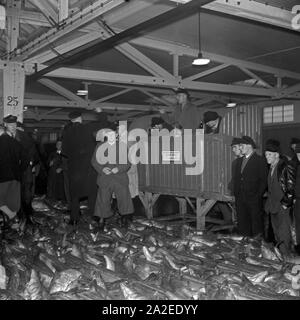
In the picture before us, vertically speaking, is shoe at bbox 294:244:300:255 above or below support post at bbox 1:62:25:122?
below

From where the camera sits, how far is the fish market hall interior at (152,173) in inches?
169

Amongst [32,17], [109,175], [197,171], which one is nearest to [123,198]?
[109,175]

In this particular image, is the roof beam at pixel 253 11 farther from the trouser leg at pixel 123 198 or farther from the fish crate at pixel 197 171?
the trouser leg at pixel 123 198

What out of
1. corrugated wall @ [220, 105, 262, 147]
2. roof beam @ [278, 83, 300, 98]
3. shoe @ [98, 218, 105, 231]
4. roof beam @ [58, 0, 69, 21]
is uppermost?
roof beam @ [58, 0, 69, 21]

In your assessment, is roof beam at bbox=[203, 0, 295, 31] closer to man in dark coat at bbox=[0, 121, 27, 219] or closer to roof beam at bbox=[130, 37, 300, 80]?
man in dark coat at bbox=[0, 121, 27, 219]

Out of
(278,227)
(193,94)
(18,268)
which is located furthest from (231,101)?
(18,268)

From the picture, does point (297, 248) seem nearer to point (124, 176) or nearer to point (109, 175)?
point (124, 176)

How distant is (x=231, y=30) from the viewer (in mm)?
7719

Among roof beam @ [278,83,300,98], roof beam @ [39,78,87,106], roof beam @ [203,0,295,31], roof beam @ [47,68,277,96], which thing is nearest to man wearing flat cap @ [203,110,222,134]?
roof beam @ [203,0,295,31]

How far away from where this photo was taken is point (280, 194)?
5.26 metres

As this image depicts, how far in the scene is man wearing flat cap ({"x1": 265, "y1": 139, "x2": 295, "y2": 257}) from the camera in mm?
5176

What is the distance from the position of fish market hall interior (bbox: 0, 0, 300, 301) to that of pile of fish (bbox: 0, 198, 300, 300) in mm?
21

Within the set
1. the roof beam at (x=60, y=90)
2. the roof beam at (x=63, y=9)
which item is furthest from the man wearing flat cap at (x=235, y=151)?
the roof beam at (x=60, y=90)

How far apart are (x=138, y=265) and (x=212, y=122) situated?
10.5 ft
